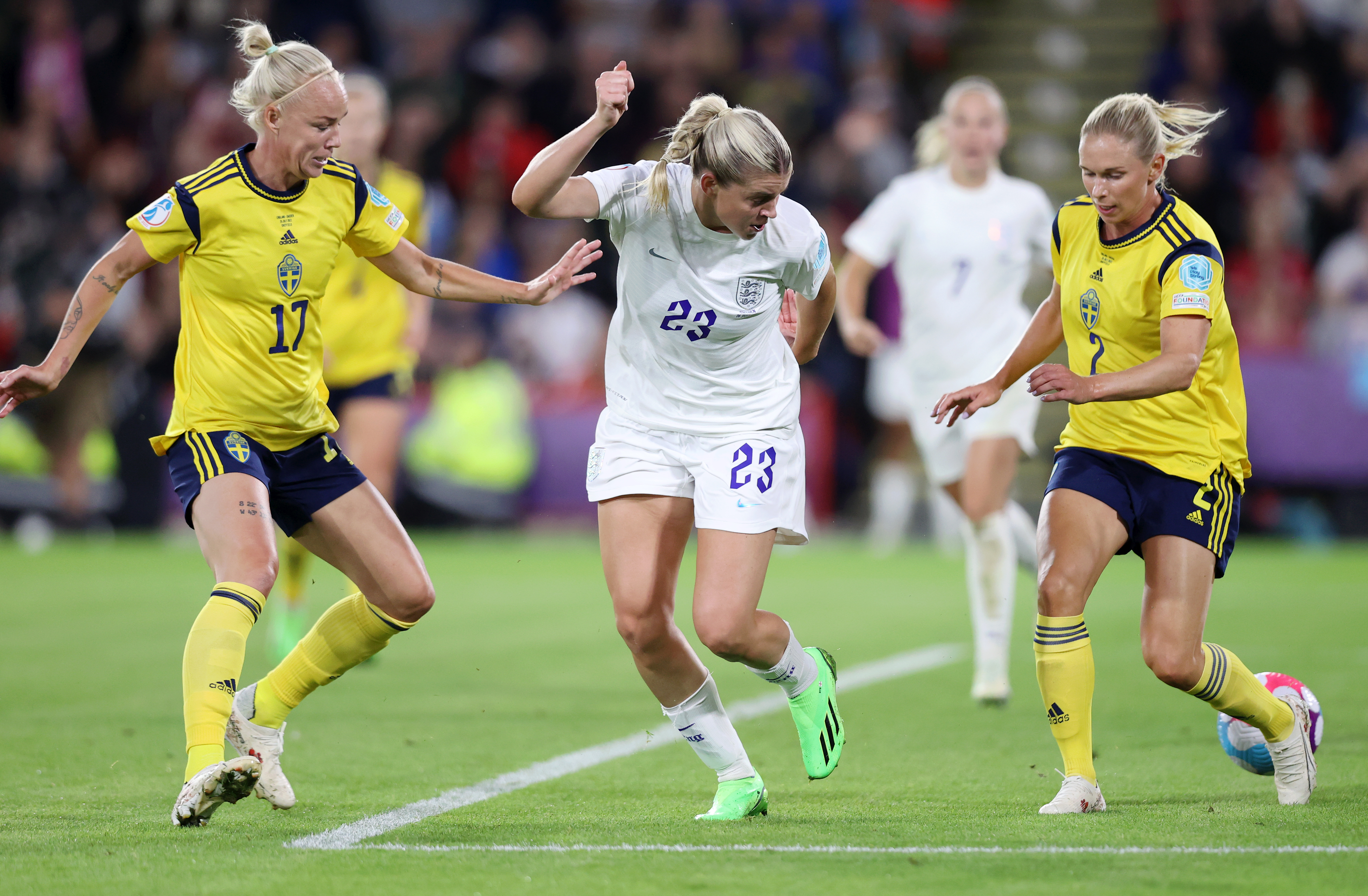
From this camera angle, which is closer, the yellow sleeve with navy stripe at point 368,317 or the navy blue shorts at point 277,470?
the navy blue shorts at point 277,470

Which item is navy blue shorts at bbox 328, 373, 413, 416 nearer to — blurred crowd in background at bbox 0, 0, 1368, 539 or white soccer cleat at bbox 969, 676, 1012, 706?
white soccer cleat at bbox 969, 676, 1012, 706

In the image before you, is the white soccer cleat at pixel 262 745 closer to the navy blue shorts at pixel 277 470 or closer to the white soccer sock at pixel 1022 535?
the navy blue shorts at pixel 277 470

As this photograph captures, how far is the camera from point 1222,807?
4.94 m

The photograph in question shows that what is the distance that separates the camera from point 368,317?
318 inches

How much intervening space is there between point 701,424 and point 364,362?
11.5 feet

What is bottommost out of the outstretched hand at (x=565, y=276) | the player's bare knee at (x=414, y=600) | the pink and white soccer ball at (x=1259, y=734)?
the pink and white soccer ball at (x=1259, y=734)

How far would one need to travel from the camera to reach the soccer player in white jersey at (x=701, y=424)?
4.80 meters

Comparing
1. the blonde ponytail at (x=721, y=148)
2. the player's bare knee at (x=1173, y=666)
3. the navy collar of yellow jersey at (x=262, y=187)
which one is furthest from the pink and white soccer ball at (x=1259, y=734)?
the navy collar of yellow jersey at (x=262, y=187)

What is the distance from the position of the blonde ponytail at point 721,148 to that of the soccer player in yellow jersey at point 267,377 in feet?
1.07

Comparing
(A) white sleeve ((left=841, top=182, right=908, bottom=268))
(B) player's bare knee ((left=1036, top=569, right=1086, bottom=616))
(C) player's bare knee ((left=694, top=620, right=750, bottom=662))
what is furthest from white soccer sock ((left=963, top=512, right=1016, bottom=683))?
(C) player's bare knee ((left=694, top=620, right=750, bottom=662))

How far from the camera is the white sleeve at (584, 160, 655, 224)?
4.77 meters

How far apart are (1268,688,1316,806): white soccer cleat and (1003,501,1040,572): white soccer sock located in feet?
8.62

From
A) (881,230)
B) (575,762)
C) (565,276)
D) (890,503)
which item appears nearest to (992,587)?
(881,230)

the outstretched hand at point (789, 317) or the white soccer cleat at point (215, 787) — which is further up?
the outstretched hand at point (789, 317)
